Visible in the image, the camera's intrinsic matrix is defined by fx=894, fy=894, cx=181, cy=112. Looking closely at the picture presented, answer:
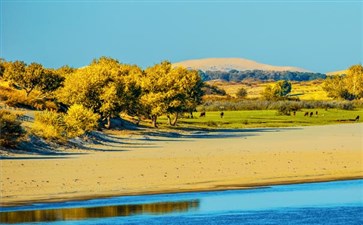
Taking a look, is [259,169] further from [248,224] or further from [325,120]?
[325,120]

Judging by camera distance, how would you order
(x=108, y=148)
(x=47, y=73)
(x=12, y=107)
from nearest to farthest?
(x=108, y=148) < (x=12, y=107) < (x=47, y=73)

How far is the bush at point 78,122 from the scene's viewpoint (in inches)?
1687

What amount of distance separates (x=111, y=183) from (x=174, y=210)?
199 inches

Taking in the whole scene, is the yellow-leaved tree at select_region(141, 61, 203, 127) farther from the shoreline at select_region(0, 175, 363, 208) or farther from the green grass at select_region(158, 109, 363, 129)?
the shoreline at select_region(0, 175, 363, 208)

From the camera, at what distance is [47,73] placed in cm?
6675

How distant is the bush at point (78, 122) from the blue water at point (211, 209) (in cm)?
1807

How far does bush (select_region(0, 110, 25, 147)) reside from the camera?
3434 centimetres

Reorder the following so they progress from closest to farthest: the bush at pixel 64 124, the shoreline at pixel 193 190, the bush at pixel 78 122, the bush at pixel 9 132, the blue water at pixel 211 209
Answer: the blue water at pixel 211 209, the shoreline at pixel 193 190, the bush at pixel 9 132, the bush at pixel 64 124, the bush at pixel 78 122

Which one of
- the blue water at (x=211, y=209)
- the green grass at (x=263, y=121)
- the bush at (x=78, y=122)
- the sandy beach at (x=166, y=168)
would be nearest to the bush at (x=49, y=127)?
the bush at (x=78, y=122)

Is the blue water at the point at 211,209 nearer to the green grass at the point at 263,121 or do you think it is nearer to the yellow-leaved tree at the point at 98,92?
the yellow-leaved tree at the point at 98,92

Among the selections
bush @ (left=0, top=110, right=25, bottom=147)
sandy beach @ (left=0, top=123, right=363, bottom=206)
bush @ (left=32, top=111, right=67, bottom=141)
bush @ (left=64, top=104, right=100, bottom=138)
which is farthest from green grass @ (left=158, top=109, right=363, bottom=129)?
bush @ (left=0, top=110, right=25, bottom=147)

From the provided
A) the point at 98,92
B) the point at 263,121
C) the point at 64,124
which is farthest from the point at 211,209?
the point at 263,121

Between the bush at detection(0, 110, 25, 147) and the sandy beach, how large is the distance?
1.31m

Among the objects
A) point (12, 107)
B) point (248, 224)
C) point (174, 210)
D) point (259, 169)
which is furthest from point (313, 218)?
point (12, 107)
